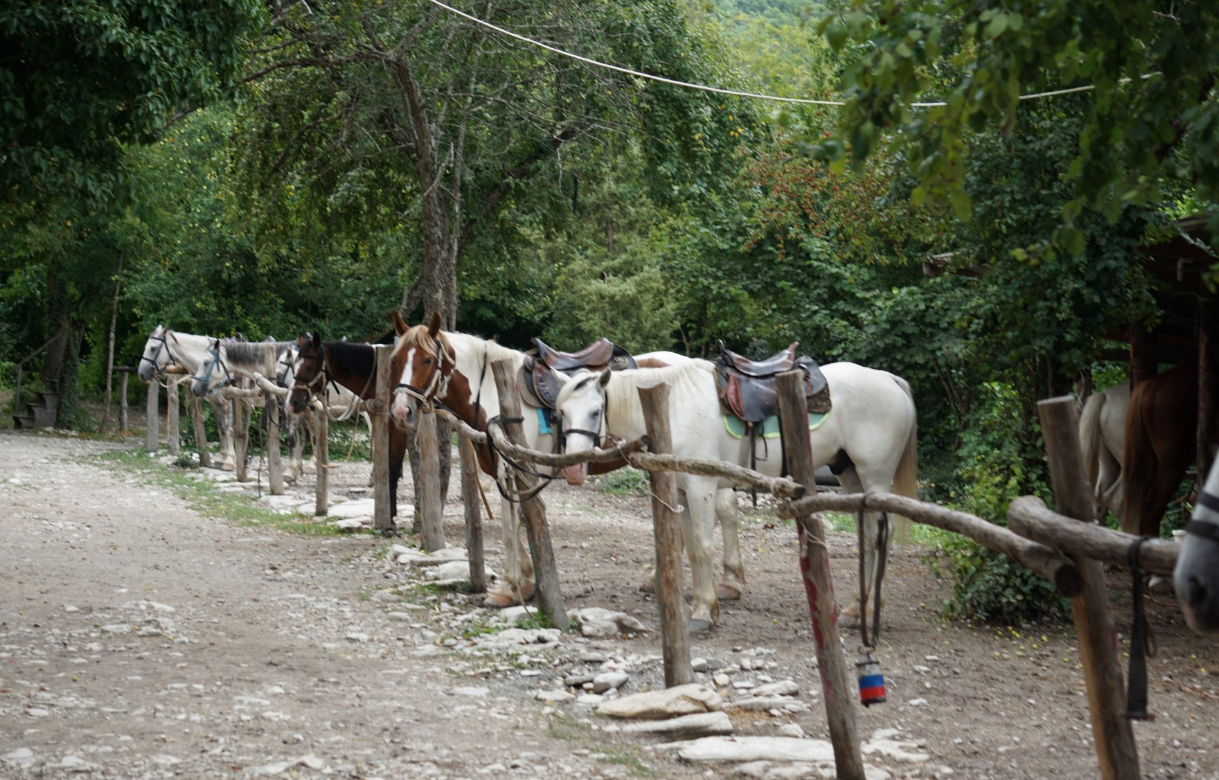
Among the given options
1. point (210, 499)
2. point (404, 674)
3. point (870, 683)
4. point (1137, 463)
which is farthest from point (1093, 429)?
point (210, 499)

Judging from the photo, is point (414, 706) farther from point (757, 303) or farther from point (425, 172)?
point (757, 303)

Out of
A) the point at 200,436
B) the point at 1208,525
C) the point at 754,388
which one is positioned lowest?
the point at 200,436

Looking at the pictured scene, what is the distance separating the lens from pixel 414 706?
542 cm

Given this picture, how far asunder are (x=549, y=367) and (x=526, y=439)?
24.8 inches

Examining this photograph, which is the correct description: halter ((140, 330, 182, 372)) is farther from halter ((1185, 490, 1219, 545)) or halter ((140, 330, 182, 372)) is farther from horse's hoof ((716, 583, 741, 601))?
halter ((1185, 490, 1219, 545))

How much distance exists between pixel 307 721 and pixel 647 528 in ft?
28.6

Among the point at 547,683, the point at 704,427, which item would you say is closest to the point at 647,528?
the point at 704,427

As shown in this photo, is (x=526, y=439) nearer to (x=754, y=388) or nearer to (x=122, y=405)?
(x=754, y=388)

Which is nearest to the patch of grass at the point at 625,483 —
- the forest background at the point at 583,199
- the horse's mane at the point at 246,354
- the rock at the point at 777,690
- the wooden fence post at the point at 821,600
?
the forest background at the point at 583,199

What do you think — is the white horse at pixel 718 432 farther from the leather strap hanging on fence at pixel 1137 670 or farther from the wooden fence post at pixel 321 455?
the wooden fence post at pixel 321 455

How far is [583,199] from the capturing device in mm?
19844

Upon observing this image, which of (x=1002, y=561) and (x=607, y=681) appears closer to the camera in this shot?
(x=607, y=681)

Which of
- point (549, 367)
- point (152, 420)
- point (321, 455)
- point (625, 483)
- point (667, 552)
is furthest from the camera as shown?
point (152, 420)

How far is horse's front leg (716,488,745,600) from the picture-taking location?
8328 mm
